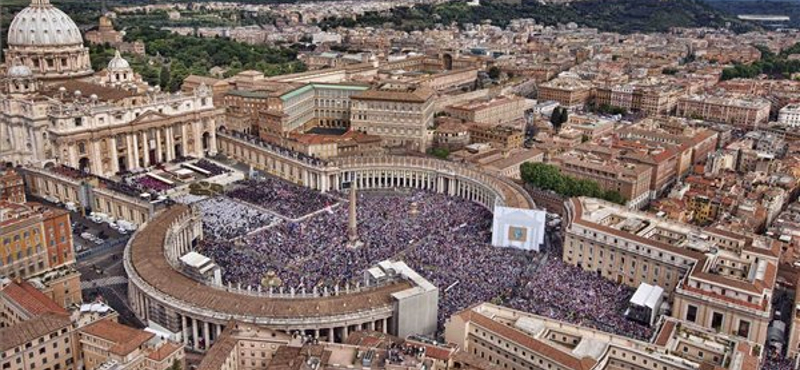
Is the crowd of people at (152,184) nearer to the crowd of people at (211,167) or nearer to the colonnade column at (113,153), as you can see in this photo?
the colonnade column at (113,153)

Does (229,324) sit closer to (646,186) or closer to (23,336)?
(23,336)

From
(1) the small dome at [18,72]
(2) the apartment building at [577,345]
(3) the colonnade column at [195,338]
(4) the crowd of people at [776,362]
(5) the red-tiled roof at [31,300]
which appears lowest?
(4) the crowd of people at [776,362]

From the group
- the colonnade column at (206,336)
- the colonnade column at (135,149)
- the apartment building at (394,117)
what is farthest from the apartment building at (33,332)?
the apartment building at (394,117)

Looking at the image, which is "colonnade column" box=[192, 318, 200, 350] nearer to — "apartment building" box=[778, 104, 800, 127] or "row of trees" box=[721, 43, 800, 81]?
"apartment building" box=[778, 104, 800, 127]

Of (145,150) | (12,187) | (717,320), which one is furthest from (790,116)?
(12,187)

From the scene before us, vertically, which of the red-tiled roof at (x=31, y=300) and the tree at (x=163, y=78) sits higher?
the tree at (x=163, y=78)

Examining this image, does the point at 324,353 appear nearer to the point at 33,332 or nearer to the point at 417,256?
the point at 33,332
